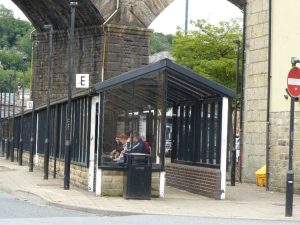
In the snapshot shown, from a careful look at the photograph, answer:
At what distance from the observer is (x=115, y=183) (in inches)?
785

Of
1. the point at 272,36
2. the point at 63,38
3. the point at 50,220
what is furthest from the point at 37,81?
the point at 50,220

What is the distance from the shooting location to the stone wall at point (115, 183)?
780 inches

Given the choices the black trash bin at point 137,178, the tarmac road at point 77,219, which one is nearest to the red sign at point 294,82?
the tarmac road at point 77,219

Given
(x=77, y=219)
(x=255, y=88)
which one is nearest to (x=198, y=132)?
(x=255, y=88)

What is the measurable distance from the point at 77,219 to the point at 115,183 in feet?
17.3

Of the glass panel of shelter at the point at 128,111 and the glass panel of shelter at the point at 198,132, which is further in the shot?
the glass panel of shelter at the point at 198,132

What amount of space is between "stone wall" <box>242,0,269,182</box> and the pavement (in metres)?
3.19

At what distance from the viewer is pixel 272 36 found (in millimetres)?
25797

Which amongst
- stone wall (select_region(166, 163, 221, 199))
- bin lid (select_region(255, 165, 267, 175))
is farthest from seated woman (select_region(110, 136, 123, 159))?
bin lid (select_region(255, 165, 267, 175))

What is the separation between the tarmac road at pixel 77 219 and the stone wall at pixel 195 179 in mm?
4732

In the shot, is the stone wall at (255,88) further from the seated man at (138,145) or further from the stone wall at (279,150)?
the seated man at (138,145)

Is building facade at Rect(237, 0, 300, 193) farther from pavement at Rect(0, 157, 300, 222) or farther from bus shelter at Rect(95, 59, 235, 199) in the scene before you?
bus shelter at Rect(95, 59, 235, 199)

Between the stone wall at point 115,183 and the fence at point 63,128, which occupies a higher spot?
the fence at point 63,128

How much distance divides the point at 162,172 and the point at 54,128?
11.4 m
